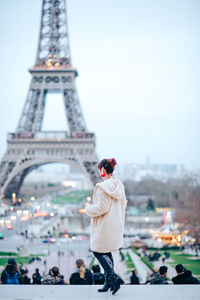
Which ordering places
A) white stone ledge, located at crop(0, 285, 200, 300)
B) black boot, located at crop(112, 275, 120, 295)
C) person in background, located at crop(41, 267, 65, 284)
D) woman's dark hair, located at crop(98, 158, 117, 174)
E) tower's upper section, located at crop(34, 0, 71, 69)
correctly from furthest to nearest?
tower's upper section, located at crop(34, 0, 71, 69) → person in background, located at crop(41, 267, 65, 284) → woman's dark hair, located at crop(98, 158, 117, 174) → black boot, located at crop(112, 275, 120, 295) → white stone ledge, located at crop(0, 285, 200, 300)

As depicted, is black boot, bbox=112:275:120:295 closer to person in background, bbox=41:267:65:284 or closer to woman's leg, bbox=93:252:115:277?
woman's leg, bbox=93:252:115:277

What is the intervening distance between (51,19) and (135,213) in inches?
742

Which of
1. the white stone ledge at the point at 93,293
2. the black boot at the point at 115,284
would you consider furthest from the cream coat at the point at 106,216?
the white stone ledge at the point at 93,293

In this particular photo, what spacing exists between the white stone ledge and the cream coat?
1.34ft

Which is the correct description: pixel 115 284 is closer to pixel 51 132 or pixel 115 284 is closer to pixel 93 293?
pixel 93 293

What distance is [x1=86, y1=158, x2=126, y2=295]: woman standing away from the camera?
11.8 ft

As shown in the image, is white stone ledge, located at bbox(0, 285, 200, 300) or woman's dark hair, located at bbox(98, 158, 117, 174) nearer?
white stone ledge, located at bbox(0, 285, 200, 300)

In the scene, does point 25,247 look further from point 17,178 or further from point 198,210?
point 198,210

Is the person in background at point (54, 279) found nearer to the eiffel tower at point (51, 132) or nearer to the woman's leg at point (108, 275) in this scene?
the woman's leg at point (108, 275)

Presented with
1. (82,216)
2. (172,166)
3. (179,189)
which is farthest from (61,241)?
(172,166)

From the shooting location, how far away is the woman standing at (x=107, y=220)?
3.59 meters

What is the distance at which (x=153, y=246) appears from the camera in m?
22.2

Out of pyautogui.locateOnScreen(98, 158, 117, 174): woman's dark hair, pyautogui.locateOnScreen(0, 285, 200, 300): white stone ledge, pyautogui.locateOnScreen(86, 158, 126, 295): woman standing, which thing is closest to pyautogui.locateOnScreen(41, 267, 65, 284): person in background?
pyautogui.locateOnScreen(0, 285, 200, 300): white stone ledge

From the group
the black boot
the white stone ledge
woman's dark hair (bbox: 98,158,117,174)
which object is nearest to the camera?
the white stone ledge
